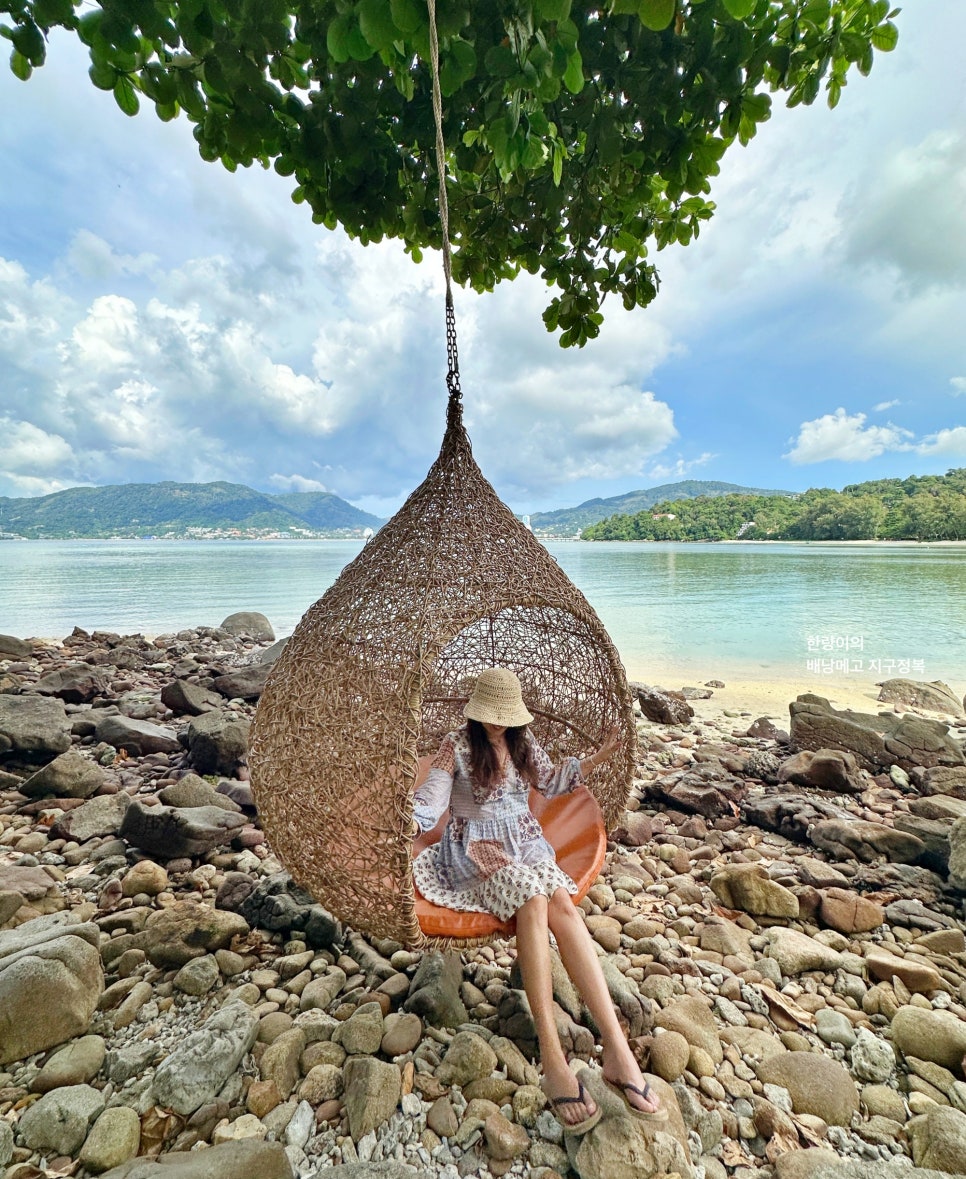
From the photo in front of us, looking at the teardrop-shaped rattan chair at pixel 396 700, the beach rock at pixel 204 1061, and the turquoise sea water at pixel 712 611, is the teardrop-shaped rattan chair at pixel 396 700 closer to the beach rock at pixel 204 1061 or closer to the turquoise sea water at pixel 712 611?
the beach rock at pixel 204 1061

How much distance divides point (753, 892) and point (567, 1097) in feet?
4.84

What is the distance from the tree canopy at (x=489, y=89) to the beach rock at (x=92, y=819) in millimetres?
3319

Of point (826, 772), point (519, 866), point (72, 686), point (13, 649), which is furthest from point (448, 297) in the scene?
point (13, 649)

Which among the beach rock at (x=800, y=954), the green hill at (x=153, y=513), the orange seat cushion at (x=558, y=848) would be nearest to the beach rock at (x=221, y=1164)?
the orange seat cushion at (x=558, y=848)

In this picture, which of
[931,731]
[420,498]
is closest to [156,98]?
[420,498]

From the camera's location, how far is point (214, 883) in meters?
2.93

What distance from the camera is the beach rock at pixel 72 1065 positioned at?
182cm

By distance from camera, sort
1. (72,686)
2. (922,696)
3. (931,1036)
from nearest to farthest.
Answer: (931,1036) → (72,686) → (922,696)

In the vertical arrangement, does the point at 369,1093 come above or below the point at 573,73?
below

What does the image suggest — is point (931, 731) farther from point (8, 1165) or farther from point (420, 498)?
point (8, 1165)

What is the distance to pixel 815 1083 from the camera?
6.21 feet

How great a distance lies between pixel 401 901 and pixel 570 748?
169 centimetres

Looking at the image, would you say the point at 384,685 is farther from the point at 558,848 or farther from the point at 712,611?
the point at 712,611

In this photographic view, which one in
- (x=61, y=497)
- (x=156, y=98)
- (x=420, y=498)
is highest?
(x=61, y=497)
